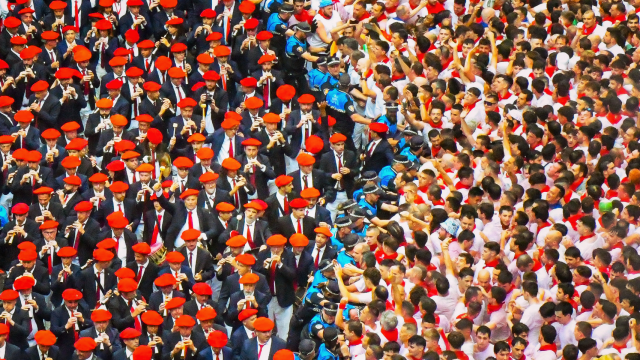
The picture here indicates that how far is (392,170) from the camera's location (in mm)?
19688

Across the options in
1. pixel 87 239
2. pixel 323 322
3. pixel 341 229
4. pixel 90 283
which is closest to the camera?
pixel 323 322

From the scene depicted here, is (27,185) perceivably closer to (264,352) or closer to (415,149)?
(264,352)

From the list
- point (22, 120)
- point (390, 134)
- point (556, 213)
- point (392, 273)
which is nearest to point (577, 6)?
point (390, 134)

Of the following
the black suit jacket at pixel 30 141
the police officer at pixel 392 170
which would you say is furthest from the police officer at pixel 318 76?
the black suit jacket at pixel 30 141

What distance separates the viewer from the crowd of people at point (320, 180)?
16.5m

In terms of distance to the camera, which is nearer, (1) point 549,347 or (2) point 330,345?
(1) point 549,347

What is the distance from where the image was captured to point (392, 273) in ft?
54.6

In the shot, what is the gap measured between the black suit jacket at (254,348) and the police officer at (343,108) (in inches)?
174

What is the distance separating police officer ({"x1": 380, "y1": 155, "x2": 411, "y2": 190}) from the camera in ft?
63.7

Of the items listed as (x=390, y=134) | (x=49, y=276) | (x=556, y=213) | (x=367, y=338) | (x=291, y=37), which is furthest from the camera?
(x=291, y=37)

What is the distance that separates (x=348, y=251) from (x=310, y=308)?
0.85 metres

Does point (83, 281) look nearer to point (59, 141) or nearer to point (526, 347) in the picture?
point (59, 141)

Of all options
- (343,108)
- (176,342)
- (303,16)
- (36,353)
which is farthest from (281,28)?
(36,353)

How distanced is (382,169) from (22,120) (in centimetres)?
525
